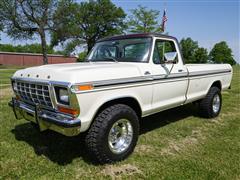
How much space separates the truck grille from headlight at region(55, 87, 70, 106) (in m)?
0.18

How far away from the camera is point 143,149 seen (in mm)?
4336

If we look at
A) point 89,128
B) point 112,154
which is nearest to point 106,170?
point 112,154

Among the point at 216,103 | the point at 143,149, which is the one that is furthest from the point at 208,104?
the point at 143,149

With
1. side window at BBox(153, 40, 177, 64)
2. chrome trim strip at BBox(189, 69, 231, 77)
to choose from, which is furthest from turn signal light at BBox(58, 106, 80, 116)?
chrome trim strip at BBox(189, 69, 231, 77)

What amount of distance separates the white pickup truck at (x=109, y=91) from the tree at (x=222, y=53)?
69.1m

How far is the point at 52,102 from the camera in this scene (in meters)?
3.38

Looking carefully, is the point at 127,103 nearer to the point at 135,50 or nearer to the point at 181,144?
the point at 135,50

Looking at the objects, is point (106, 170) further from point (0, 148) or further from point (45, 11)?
point (45, 11)

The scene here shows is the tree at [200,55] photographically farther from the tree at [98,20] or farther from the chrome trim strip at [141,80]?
the chrome trim strip at [141,80]

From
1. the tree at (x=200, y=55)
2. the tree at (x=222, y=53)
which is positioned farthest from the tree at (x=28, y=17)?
the tree at (x=222, y=53)

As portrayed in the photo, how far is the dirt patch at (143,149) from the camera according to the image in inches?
167

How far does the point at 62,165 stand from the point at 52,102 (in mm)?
1028

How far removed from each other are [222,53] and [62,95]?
7421 centimetres

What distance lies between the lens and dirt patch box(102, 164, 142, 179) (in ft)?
11.4
